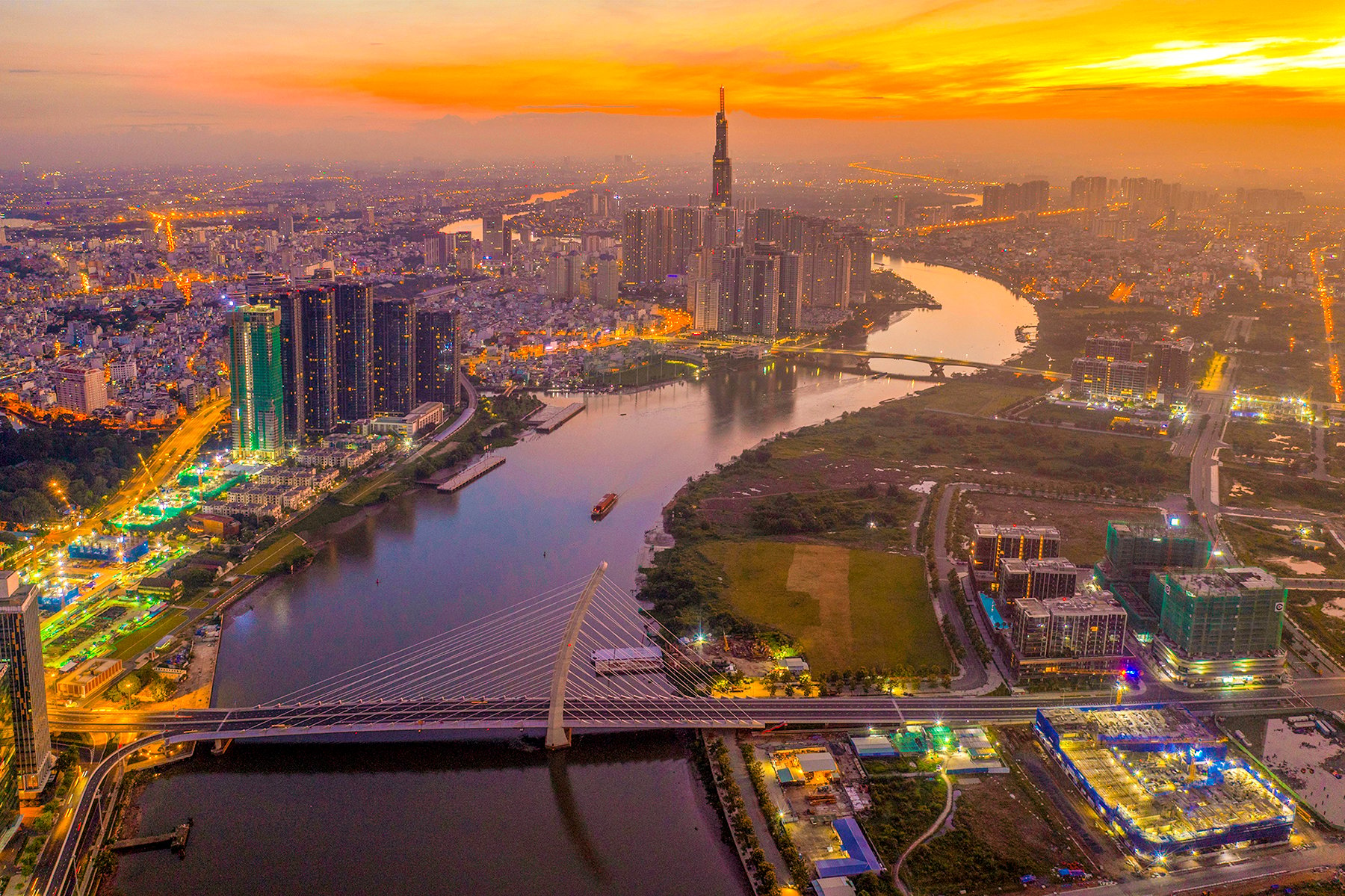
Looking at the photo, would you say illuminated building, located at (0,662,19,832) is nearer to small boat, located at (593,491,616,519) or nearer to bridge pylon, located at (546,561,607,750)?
bridge pylon, located at (546,561,607,750)

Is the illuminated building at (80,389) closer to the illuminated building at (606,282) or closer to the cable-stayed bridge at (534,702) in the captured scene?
the cable-stayed bridge at (534,702)

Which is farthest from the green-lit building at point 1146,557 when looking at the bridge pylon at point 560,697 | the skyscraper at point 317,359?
the skyscraper at point 317,359

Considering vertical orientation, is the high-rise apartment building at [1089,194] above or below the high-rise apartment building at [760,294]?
above

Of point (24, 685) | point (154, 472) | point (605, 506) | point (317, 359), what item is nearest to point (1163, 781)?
point (605, 506)

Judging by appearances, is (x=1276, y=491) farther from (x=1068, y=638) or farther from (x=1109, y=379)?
(x=1068, y=638)

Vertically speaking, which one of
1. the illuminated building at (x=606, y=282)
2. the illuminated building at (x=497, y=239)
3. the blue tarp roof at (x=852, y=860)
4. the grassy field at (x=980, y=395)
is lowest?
the blue tarp roof at (x=852, y=860)
